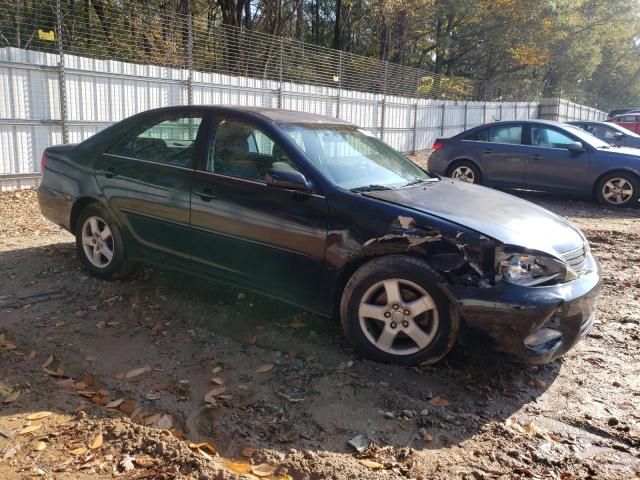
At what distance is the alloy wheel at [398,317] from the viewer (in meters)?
3.41

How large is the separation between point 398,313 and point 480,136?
8.09 m

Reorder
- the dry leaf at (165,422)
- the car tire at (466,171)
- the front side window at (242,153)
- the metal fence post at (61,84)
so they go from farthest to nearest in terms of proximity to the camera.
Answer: the car tire at (466,171)
the metal fence post at (61,84)
the front side window at (242,153)
the dry leaf at (165,422)

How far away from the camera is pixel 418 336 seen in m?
3.44

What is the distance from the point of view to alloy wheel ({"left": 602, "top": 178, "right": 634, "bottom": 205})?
31.4ft

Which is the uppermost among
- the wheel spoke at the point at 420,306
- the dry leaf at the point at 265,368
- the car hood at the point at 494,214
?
the car hood at the point at 494,214

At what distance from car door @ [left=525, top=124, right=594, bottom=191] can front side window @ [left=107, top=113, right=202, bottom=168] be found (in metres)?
7.31

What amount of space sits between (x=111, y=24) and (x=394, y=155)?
10.2 m

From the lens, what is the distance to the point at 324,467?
262cm

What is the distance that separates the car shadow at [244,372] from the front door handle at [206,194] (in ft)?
2.86

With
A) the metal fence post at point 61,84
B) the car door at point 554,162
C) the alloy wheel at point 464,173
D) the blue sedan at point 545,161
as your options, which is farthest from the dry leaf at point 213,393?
the alloy wheel at point 464,173

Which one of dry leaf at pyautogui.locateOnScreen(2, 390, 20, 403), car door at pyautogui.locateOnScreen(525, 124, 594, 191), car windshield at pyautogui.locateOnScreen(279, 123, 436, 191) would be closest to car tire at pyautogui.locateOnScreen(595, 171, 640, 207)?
car door at pyautogui.locateOnScreen(525, 124, 594, 191)

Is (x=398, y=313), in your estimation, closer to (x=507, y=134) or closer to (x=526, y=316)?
(x=526, y=316)

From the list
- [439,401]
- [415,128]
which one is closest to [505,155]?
[439,401]

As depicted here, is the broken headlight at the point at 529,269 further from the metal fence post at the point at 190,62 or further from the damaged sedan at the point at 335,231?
the metal fence post at the point at 190,62
